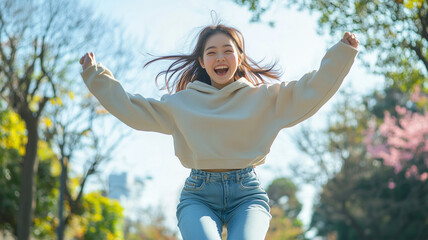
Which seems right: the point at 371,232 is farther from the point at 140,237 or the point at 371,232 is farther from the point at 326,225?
the point at 140,237

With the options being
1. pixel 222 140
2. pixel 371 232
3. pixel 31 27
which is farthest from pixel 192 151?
pixel 371 232

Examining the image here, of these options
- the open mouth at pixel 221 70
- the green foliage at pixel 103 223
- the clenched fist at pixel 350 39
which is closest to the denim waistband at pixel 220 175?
the open mouth at pixel 221 70

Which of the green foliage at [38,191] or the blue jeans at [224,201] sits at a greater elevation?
the green foliage at [38,191]

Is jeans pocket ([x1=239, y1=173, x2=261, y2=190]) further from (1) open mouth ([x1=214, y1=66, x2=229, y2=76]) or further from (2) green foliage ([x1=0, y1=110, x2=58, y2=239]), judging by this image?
(2) green foliage ([x1=0, y1=110, x2=58, y2=239])

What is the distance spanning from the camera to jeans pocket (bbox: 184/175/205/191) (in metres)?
3.12

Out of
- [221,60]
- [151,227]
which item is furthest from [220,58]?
[151,227]

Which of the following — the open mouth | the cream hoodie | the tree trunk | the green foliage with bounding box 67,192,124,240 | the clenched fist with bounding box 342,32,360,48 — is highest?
the green foliage with bounding box 67,192,124,240

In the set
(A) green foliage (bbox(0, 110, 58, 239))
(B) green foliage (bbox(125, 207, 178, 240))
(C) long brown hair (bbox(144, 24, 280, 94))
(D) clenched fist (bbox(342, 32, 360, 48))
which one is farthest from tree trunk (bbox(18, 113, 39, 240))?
(B) green foliage (bbox(125, 207, 178, 240))

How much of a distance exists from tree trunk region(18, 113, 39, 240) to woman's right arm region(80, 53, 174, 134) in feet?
31.0

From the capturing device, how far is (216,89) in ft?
11.3

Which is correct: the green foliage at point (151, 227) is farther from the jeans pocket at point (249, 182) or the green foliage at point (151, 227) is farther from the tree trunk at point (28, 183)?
the jeans pocket at point (249, 182)

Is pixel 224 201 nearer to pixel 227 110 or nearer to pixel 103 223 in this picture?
pixel 227 110

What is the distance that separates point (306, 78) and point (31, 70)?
10.4 m

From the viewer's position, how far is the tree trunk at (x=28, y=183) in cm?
1219
